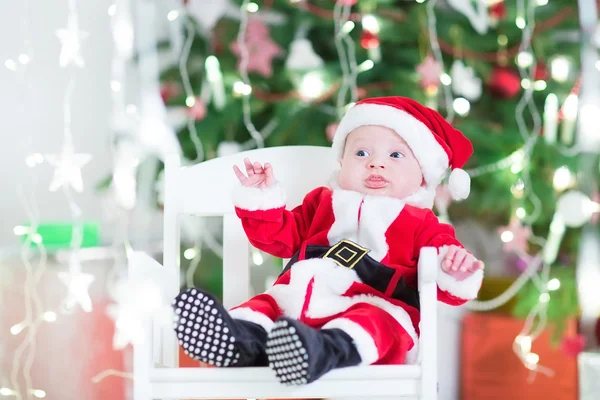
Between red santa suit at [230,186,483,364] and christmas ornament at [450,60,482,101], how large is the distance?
62 cm

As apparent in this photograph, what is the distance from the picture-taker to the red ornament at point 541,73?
5.46 feet

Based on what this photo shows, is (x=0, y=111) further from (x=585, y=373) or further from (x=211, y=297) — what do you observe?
(x=585, y=373)

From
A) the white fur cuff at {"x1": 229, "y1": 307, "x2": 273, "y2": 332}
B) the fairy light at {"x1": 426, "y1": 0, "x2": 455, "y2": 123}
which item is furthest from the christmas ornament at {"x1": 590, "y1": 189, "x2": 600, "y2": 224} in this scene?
the white fur cuff at {"x1": 229, "y1": 307, "x2": 273, "y2": 332}

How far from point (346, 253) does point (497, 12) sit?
0.90m

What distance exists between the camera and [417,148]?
109cm

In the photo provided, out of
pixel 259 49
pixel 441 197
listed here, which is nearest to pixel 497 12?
pixel 441 197

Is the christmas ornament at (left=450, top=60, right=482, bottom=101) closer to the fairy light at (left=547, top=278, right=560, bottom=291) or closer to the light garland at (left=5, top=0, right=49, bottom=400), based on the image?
the fairy light at (left=547, top=278, right=560, bottom=291)

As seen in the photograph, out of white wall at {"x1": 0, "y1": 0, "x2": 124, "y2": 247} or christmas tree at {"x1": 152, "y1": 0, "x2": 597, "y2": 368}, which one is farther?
white wall at {"x1": 0, "y1": 0, "x2": 124, "y2": 247}

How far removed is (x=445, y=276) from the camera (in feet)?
3.22

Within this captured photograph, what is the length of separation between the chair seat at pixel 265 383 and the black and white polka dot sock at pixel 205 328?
21 millimetres

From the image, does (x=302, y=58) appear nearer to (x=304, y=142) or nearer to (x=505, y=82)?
(x=304, y=142)

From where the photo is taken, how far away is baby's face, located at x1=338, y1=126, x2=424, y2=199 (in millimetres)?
1081

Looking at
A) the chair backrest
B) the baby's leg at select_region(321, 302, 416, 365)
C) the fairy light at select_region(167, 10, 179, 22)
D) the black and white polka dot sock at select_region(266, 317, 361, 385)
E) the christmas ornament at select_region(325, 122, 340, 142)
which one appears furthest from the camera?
the fairy light at select_region(167, 10, 179, 22)

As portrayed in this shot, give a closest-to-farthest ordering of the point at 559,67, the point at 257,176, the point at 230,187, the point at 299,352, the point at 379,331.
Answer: the point at 299,352, the point at 379,331, the point at 257,176, the point at 230,187, the point at 559,67
